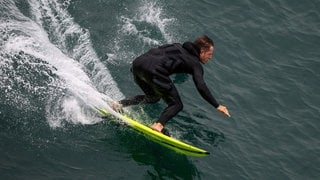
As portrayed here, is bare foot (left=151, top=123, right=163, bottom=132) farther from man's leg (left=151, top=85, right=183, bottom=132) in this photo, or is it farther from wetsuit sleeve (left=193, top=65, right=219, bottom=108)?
wetsuit sleeve (left=193, top=65, right=219, bottom=108)

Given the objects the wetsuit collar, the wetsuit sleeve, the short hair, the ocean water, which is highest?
the short hair

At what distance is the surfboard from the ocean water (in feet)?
1.00

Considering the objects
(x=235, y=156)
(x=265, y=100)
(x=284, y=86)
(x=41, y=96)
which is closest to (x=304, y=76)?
(x=284, y=86)

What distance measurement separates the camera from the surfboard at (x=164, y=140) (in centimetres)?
1020

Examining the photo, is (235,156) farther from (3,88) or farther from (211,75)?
(3,88)

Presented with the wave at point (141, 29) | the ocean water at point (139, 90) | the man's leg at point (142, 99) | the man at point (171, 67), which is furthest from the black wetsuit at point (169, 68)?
the wave at point (141, 29)

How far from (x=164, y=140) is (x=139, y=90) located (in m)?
2.44

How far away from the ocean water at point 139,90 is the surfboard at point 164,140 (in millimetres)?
306

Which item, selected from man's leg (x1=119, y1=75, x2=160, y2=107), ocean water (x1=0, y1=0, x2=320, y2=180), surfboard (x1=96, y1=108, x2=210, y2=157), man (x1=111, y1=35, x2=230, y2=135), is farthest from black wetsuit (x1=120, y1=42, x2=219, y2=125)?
ocean water (x1=0, y1=0, x2=320, y2=180)

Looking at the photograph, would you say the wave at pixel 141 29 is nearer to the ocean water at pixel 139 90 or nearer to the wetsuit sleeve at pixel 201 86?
the ocean water at pixel 139 90

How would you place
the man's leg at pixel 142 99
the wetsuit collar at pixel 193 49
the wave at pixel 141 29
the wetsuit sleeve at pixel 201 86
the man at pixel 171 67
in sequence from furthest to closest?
the wave at pixel 141 29 < the man's leg at pixel 142 99 < the wetsuit collar at pixel 193 49 < the man at pixel 171 67 < the wetsuit sleeve at pixel 201 86

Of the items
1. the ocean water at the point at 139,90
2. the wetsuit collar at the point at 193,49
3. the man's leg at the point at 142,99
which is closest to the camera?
the ocean water at the point at 139,90

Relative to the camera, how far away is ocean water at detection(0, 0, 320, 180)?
10008 millimetres

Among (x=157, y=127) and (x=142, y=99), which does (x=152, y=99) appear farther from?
(x=157, y=127)
